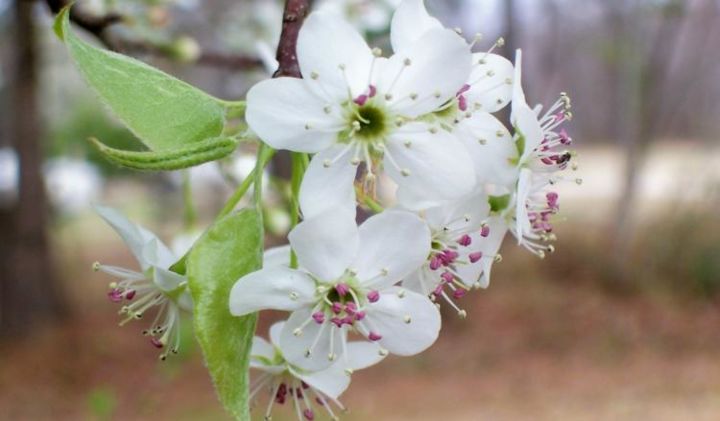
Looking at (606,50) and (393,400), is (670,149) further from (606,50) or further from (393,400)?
(393,400)

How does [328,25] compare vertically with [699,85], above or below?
above

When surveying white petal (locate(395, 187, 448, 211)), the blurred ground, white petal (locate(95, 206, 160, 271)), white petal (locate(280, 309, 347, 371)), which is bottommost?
the blurred ground

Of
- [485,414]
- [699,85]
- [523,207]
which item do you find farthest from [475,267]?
[699,85]

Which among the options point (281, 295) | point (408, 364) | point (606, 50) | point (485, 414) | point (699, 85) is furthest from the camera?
point (699, 85)

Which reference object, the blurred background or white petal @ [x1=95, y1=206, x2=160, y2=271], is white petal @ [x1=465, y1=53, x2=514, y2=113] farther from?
the blurred background

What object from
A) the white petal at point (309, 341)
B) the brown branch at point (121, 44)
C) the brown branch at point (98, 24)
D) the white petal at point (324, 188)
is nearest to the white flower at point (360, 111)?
the white petal at point (324, 188)

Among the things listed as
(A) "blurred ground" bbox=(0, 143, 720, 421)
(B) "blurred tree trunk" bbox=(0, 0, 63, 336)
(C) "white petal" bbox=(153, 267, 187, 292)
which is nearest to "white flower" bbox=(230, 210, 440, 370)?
(C) "white petal" bbox=(153, 267, 187, 292)

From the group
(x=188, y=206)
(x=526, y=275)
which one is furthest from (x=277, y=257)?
(x=526, y=275)
